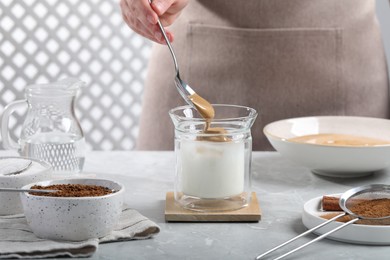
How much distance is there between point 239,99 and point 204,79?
0.27 feet

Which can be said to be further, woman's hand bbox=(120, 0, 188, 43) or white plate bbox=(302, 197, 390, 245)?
woman's hand bbox=(120, 0, 188, 43)

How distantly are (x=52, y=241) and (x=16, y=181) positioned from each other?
0.39ft

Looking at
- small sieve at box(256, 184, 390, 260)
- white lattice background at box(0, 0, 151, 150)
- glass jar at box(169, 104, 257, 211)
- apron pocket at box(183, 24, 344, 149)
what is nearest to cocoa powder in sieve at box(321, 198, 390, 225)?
small sieve at box(256, 184, 390, 260)

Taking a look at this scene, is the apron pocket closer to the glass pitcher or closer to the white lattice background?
the glass pitcher

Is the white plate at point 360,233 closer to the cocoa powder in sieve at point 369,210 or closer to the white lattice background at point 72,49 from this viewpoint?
the cocoa powder in sieve at point 369,210

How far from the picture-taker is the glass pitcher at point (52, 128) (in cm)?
121

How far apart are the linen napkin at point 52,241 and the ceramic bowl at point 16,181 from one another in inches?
0.6

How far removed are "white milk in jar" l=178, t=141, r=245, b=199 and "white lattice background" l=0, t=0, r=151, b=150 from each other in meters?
1.93

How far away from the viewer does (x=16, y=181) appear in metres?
1.03

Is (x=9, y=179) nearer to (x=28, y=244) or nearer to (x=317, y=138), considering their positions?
(x=28, y=244)

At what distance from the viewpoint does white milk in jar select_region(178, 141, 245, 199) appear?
3.47 ft

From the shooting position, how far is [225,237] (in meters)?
0.98

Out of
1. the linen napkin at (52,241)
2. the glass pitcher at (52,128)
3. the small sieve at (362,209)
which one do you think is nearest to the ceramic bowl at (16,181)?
the linen napkin at (52,241)

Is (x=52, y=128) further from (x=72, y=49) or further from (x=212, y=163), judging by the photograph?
(x=72, y=49)
